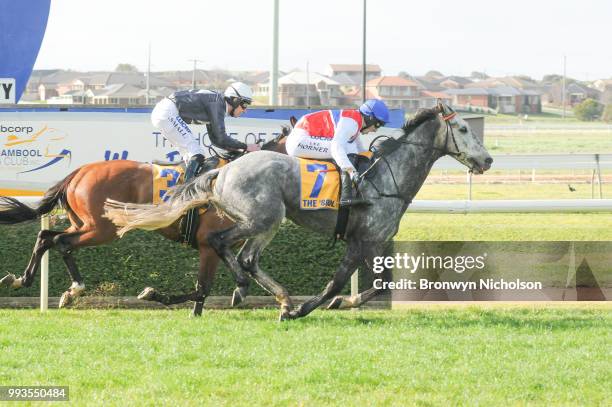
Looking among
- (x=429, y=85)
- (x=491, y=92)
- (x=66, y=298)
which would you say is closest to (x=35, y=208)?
(x=66, y=298)

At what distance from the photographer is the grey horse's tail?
22.2 feet

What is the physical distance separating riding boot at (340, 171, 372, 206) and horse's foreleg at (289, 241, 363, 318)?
0.94 ft

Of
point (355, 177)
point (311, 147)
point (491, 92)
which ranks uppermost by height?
point (491, 92)

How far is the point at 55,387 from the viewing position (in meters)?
4.66

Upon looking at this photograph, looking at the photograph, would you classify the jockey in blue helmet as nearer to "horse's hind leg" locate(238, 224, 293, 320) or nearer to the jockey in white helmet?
the jockey in white helmet

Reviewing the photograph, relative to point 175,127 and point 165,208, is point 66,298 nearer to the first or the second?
point 165,208

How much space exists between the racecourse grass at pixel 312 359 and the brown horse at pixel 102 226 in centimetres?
25

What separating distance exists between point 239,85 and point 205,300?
159cm

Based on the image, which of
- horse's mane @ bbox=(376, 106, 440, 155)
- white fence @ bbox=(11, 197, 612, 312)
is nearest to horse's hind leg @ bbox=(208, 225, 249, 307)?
horse's mane @ bbox=(376, 106, 440, 155)

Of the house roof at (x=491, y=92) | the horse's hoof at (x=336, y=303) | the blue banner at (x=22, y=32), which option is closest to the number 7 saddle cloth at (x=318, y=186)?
the horse's hoof at (x=336, y=303)

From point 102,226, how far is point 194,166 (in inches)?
29.2

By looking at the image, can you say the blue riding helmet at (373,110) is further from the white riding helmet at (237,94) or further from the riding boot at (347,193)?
the white riding helmet at (237,94)

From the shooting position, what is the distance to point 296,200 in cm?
675

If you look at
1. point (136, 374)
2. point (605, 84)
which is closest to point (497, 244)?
point (136, 374)
